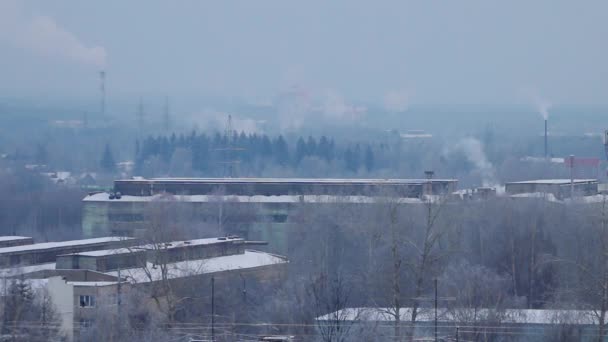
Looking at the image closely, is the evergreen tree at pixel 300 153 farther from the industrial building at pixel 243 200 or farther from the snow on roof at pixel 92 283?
the snow on roof at pixel 92 283

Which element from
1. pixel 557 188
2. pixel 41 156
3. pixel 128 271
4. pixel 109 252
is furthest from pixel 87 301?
pixel 41 156

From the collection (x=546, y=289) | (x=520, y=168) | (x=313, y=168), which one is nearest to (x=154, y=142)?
(x=313, y=168)

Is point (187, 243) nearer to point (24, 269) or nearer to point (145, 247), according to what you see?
point (145, 247)

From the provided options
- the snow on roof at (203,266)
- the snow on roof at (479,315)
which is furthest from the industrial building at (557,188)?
the snow on roof at (479,315)

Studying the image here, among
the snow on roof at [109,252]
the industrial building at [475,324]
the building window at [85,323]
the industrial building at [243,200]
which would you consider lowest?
the building window at [85,323]

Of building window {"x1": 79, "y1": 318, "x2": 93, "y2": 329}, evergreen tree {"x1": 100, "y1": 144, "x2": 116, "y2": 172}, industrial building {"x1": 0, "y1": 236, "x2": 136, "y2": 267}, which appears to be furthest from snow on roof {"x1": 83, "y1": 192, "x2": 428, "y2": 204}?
evergreen tree {"x1": 100, "y1": 144, "x2": 116, "y2": 172}

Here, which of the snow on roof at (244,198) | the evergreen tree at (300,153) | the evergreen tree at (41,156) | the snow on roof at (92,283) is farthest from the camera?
the evergreen tree at (41,156)
